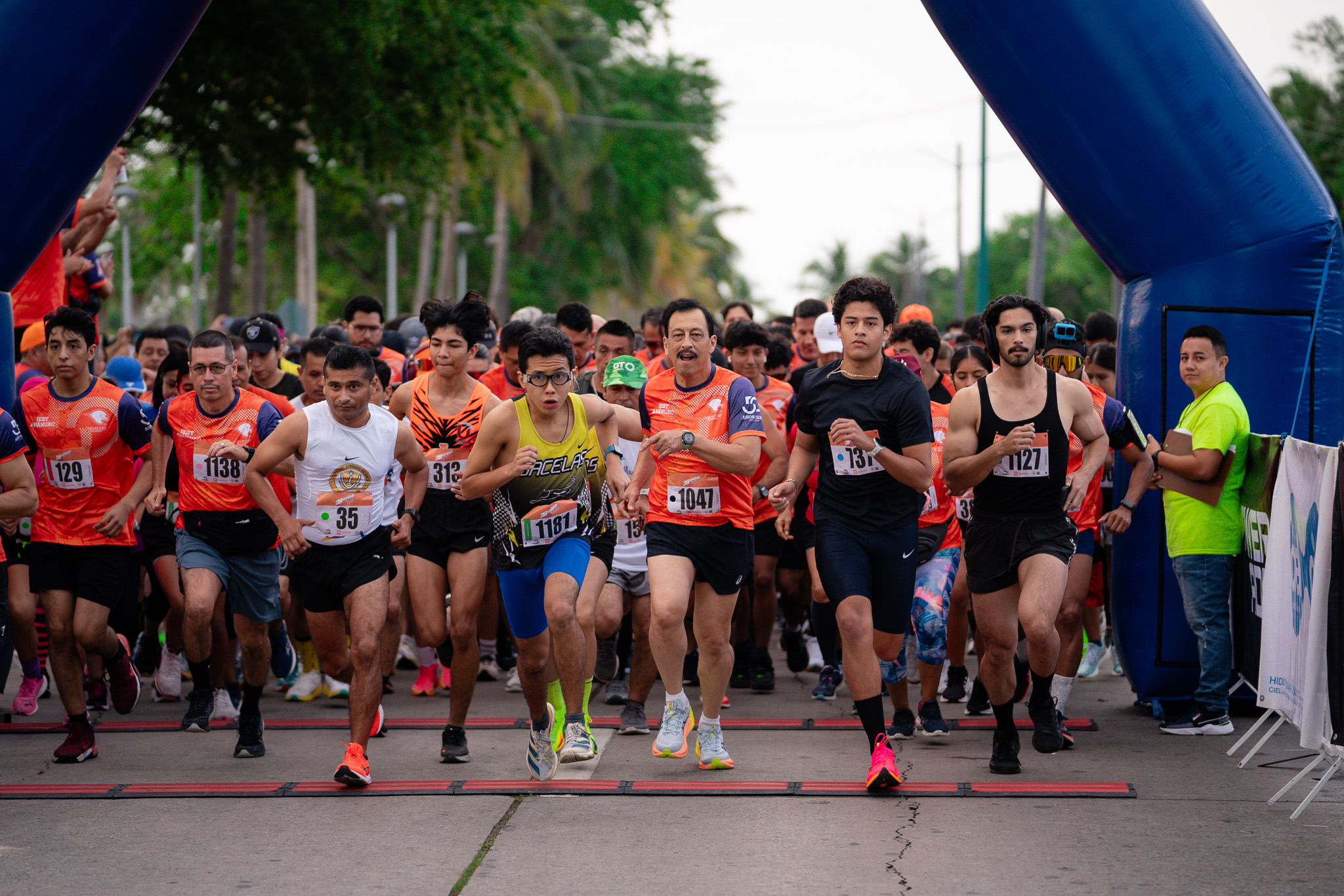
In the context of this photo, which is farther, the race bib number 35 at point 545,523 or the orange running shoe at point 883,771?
the race bib number 35 at point 545,523

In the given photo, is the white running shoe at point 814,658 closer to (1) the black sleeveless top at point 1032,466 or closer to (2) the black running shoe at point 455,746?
(1) the black sleeveless top at point 1032,466

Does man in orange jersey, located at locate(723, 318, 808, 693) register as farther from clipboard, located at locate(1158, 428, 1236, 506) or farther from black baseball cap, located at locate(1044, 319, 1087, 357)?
clipboard, located at locate(1158, 428, 1236, 506)

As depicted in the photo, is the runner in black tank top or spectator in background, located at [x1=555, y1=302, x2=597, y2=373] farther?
spectator in background, located at [x1=555, y1=302, x2=597, y2=373]

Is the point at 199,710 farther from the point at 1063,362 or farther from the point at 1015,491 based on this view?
the point at 1063,362

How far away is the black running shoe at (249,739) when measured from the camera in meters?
7.46

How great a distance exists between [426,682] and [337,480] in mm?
2856

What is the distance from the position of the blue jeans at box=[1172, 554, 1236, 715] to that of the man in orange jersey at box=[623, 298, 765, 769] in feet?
8.06

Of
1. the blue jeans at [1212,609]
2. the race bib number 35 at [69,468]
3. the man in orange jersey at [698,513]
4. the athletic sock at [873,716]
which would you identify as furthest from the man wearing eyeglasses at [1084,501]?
the race bib number 35 at [69,468]

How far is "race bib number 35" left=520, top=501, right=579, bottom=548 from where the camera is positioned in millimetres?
6766

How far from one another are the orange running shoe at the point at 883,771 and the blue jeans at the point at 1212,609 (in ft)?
7.51

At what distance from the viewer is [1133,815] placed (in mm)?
6059

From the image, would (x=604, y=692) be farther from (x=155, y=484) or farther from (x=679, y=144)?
(x=679, y=144)

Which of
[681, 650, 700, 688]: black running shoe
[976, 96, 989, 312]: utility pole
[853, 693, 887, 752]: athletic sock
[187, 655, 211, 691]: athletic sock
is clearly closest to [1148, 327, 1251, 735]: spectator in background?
[853, 693, 887, 752]: athletic sock

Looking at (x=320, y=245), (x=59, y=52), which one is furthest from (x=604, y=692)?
(x=320, y=245)
